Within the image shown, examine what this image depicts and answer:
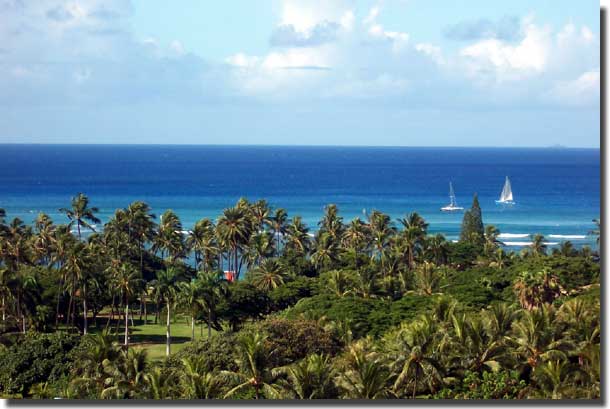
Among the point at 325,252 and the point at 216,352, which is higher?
the point at 325,252

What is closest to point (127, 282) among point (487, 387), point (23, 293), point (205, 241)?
point (23, 293)

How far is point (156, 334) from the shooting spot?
1826 inches

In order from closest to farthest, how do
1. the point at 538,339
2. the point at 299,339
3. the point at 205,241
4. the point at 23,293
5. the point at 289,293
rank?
the point at 538,339 → the point at 299,339 → the point at 23,293 → the point at 289,293 → the point at 205,241

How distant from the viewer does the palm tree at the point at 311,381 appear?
19.5 metres

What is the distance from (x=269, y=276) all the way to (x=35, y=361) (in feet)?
62.2

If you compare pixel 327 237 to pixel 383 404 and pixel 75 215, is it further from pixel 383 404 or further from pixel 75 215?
pixel 383 404

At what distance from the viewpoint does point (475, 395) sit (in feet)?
69.6

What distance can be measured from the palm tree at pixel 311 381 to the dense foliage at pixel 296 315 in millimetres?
49

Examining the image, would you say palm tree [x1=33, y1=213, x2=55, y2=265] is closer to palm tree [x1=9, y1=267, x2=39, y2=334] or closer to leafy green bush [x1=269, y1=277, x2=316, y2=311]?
palm tree [x1=9, y1=267, x2=39, y2=334]

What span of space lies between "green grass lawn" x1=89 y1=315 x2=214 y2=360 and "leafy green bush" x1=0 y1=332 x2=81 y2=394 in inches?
275

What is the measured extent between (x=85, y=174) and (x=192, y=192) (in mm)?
42283

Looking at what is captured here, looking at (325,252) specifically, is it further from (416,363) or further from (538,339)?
(538,339)

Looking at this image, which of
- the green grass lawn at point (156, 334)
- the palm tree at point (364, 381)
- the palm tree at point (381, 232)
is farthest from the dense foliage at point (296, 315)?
the palm tree at point (381, 232)

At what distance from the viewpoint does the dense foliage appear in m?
Result: 21.2
